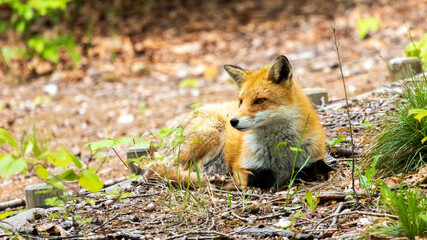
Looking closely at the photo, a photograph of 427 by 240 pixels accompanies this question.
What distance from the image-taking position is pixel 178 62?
1071 cm

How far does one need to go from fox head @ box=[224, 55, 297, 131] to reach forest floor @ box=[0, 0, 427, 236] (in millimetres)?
1832

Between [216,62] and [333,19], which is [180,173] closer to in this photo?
[216,62]

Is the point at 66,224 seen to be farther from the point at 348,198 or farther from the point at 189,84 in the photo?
the point at 189,84

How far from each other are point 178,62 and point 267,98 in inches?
285

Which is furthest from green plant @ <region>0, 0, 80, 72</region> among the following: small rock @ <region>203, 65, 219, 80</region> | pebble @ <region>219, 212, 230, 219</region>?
pebble @ <region>219, 212, 230, 219</region>

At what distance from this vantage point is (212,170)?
438 cm

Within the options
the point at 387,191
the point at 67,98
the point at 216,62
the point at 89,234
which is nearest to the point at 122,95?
the point at 67,98

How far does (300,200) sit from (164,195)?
106 cm

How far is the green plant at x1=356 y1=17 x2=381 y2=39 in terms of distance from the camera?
33.4 ft

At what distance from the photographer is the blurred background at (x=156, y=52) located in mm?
8242

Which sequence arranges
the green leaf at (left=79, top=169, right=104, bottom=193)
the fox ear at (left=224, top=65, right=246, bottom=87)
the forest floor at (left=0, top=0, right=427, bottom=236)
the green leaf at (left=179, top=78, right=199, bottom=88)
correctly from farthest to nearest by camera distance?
the green leaf at (left=179, top=78, right=199, bottom=88) → the forest floor at (left=0, top=0, right=427, bottom=236) → the fox ear at (left=224, top=65, right=246, bottom=87) → the green leaf at (left=79, top=169, right=104, bottom=193)

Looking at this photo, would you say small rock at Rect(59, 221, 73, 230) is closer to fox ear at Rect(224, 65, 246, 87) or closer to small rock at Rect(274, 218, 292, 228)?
small rock at Rect(274, 218, 292, 228)

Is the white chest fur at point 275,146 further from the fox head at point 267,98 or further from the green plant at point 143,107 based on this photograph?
the green plant at point 143,107

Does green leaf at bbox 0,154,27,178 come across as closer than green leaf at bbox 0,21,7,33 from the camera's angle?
Yes
